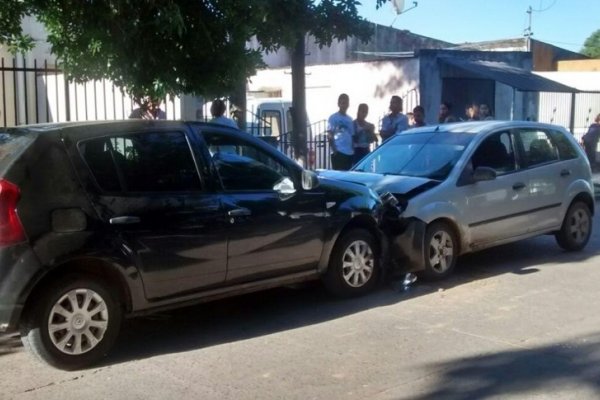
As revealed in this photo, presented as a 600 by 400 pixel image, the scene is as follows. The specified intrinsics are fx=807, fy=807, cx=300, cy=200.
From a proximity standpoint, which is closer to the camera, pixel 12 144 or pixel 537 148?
pixel 12 144

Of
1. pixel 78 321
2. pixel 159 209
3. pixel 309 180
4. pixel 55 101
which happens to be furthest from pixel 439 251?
pixel 55 101

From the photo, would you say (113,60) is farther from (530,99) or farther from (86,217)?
(530,99)

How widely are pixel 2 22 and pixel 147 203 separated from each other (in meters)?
3.41

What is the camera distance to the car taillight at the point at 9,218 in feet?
17.6

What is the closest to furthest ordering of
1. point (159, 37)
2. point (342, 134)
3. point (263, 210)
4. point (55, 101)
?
point (263, 210)
point (159, 37)
point (342, 134)
point (55, 101)

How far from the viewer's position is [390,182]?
8516 mm

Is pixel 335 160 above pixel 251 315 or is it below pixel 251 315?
above

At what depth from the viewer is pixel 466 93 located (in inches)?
789

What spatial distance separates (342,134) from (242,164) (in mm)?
5561

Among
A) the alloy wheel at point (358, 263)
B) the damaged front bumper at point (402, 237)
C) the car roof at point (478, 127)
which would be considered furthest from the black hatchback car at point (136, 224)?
the car roof at point (478, 127)

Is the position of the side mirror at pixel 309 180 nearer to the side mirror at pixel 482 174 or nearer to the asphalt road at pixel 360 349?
the asphalt road at pixel 360 349

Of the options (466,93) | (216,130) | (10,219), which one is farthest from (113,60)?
(466,93)

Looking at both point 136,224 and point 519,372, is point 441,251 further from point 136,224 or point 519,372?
point 136,224

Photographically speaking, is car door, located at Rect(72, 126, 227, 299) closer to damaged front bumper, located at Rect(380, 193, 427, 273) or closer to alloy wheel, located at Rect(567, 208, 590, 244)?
damaged front bumper, located at Rect(380, 193, 427, 273)
